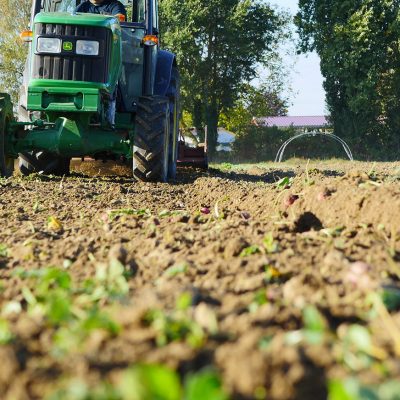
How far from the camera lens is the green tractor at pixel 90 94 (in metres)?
9.23

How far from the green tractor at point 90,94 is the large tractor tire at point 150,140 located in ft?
0.04

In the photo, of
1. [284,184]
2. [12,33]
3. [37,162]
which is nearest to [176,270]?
[284,184]

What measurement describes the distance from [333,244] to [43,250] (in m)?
1.38

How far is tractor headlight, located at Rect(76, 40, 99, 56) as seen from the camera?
928 cm

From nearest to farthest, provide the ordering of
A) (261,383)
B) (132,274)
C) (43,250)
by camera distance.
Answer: (261,383), (132,274), (43,250)

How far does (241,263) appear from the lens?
3.18 meters

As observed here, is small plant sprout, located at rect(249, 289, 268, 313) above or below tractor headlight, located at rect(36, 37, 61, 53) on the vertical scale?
below

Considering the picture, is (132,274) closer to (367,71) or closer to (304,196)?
(304,196)

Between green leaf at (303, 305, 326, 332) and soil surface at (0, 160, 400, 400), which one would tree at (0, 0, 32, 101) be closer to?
soil surface at (0, 160, 400, 400)

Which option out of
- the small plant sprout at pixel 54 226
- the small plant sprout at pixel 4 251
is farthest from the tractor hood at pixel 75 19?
the small plant sprout at pixel 4 251

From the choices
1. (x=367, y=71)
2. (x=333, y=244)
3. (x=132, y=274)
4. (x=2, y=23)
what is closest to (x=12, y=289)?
(x=132, y=274)

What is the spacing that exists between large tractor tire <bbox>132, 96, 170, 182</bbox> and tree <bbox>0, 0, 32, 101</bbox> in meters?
31.6

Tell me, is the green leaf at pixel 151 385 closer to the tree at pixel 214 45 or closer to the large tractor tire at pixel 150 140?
the large tractor tire at pixel 150 140

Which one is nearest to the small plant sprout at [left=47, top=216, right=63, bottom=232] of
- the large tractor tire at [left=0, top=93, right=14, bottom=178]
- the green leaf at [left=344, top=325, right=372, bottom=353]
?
the green leaf at [left=344, top=325, right=372, bottom=353]
